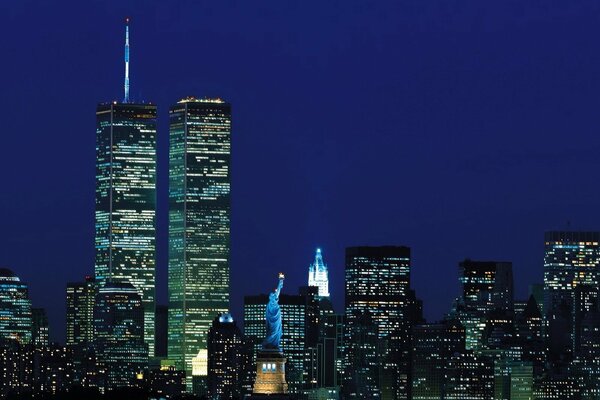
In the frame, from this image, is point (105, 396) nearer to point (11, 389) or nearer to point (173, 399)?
point (173, 399)

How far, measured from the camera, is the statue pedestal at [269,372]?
142m

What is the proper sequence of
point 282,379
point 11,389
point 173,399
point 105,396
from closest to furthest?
point 105,396 → point 282,379 → point 173,399 → point 11,389

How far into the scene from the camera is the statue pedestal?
464 ft

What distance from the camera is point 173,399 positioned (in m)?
156

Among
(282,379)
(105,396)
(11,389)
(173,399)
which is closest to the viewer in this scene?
(105,396)

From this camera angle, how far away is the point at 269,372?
142000mm

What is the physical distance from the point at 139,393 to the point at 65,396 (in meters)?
5.33

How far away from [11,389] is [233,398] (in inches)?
730

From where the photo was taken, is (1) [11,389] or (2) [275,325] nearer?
(2) [275,325]

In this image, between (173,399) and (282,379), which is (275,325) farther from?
(173,399)

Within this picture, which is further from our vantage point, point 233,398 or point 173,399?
point 233,398

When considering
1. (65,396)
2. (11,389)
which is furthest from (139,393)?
(11,389)

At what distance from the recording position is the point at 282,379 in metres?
143

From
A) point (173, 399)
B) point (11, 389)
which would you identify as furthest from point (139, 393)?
point (11, 389)
